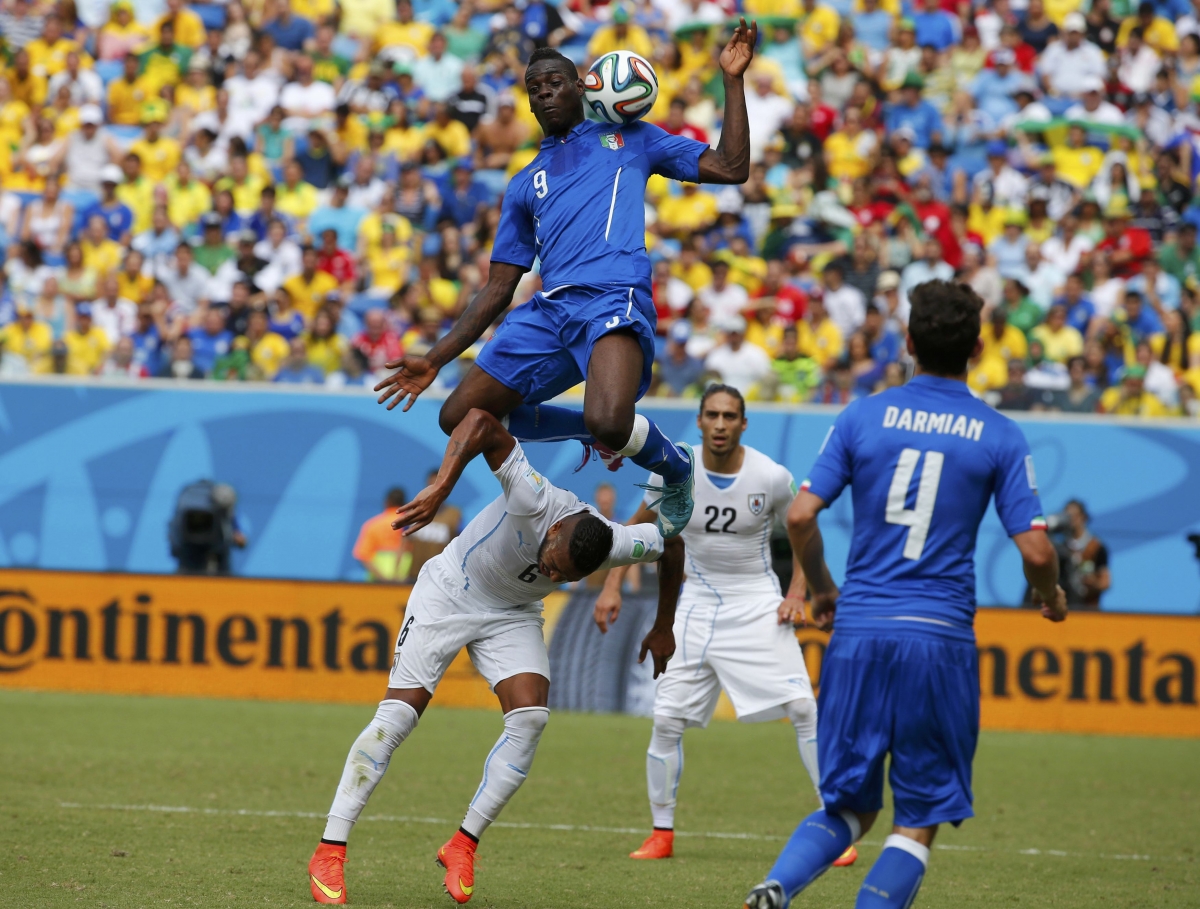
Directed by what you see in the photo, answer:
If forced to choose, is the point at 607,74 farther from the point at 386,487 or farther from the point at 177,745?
the point at 386,487

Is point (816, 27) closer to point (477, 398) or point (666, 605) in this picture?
point (666, 605)

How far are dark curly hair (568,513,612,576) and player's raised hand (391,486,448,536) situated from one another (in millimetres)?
556

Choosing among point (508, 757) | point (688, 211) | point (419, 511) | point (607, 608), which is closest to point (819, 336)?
point (688, 211)

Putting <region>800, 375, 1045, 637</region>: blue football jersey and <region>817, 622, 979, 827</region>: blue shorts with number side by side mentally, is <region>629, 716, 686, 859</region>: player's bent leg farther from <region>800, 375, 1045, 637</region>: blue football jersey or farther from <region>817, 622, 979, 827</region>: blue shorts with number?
<region>800, 375, 1045, 637</region>: blue football jersey

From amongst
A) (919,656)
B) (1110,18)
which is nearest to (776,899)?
(919,656)

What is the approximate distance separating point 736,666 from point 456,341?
9.68ft

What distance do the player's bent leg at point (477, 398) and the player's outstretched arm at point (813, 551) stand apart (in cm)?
205

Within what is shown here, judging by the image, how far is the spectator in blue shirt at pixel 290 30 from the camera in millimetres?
23953

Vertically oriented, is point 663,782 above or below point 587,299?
below

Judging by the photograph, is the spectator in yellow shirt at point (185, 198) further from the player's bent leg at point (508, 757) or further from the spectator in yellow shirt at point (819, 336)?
the player's bent leg at point (508, 757)

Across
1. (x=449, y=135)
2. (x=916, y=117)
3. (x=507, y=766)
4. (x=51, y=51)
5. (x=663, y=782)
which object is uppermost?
(x=51, y=51)

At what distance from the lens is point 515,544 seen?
6.84 meters

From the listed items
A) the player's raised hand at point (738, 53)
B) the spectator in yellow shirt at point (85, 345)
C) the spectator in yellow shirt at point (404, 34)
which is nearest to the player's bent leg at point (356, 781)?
the player's raised hand at point (738, 53)

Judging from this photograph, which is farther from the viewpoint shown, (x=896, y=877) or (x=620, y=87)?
(x=620, y=87)
